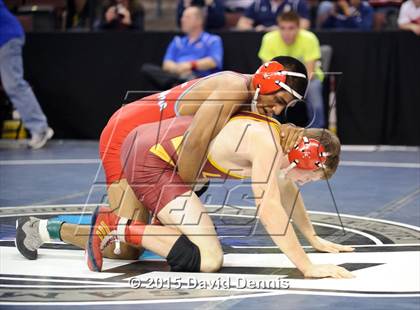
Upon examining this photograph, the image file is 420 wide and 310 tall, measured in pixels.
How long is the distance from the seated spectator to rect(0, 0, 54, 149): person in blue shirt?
2.76m

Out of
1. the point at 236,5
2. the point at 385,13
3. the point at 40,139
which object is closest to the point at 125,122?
the point at 40,139

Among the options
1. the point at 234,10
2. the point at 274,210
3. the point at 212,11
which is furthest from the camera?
the point at 234,10

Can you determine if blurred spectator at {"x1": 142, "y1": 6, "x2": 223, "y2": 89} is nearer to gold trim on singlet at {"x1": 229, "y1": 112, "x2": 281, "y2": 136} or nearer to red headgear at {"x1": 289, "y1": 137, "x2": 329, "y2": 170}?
gold trim on singlet at {"x1": 229, "y1": 112, "x2": 281, "y2": 136}

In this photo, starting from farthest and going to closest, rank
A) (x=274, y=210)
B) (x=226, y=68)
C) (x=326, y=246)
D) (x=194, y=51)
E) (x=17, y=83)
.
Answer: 1. (x=226, y=68)
2. (x=194, y=51)
3. (x=17, y=83)
4. (x=326, y=246)
5. (x=274, y=210)

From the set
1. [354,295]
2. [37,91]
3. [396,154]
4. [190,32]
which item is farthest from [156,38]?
[354,295]

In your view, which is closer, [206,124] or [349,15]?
[206,124]

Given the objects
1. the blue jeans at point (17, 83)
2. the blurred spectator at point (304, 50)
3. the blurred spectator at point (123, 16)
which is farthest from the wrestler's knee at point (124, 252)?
the blurred spectator at point (123, 16)

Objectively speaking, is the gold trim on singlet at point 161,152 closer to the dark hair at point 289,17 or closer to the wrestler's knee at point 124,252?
the wrestler's knee at point 124,252

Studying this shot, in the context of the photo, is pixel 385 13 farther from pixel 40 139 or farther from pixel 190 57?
pixel 40 139

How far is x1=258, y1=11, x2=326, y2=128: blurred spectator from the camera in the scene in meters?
11.1

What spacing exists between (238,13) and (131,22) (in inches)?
65.8

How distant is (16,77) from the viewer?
11.6 meters

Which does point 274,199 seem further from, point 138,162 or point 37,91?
point 37,91

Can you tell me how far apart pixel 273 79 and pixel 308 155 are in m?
0.46
